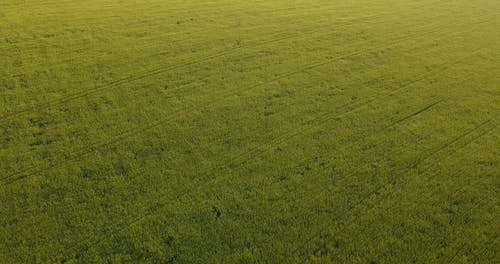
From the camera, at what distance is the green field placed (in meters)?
5.45

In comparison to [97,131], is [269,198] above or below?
below

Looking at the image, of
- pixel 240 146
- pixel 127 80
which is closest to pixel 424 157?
pixel 240 146

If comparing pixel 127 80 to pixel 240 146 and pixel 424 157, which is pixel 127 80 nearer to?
pixel 240 146

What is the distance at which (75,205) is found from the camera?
5848 millimetres

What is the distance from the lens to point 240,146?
24.2ft

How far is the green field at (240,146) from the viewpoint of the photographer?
214 inches

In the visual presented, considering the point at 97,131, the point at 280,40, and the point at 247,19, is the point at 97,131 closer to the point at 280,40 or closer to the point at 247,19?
the point at 280,40

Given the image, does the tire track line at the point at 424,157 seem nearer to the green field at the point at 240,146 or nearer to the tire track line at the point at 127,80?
the green field at the point at 240,146

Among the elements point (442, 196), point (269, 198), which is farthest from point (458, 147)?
point (269, 198)

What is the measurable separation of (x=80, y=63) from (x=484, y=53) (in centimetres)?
1583

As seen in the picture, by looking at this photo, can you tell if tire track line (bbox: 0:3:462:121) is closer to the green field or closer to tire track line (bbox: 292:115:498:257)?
the green field

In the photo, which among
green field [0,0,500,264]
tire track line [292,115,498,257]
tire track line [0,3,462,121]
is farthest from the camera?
tire track line [0,3,462,121]

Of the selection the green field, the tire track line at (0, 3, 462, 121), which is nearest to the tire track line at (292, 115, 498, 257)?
the green field

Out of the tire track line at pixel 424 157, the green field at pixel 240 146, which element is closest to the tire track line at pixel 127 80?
the green field at pixel 240 146
